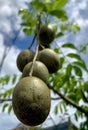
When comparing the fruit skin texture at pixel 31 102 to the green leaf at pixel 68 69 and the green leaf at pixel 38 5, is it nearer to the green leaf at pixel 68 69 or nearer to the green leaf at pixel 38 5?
the green leaf at pixel 38 5

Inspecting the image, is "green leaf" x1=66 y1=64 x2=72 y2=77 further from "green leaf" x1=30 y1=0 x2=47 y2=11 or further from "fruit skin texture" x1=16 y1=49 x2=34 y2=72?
"fruit skin texture" x1=16 y1=49 x2=34 y2=72

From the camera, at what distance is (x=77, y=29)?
3354mm

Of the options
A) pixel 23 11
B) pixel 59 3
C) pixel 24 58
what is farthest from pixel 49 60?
pixel 23 11

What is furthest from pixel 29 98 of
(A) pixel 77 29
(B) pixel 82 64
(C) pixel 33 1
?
(A) pixel 77 29

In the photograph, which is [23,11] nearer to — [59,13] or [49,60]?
[59,13]

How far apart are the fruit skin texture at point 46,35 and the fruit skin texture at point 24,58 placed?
210 millimetres

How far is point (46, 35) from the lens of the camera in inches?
82.0

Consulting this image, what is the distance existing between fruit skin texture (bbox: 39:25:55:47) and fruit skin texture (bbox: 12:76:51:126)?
0.80 metres

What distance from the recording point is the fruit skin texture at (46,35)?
6.82 feet

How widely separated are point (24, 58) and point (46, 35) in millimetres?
320

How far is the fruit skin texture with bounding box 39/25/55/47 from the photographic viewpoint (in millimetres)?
2080

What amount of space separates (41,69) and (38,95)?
0.79 ft

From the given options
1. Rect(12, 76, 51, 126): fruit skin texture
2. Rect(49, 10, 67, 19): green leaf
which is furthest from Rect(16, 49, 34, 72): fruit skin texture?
Rect(12, 76, 51, 126): fruit skin texture

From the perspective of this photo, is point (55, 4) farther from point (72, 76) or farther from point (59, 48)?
point (72, 76)
